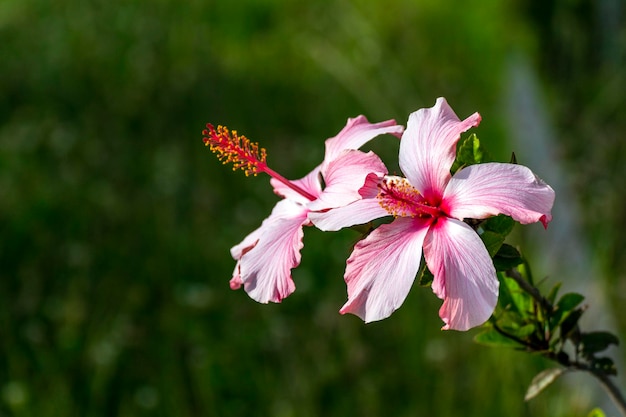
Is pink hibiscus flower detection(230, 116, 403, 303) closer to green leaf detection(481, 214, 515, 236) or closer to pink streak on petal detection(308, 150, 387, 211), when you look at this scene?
pink streak on petal detection(308, 150, 387, 211)

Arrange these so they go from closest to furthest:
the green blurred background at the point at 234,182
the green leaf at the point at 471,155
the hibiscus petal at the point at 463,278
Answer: the hibiscus petal at the point at 463,278 → the green leaf at the point at 471,155 → the green blurred background at the point at 234,182

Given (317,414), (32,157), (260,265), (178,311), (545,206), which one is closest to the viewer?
(545,206)

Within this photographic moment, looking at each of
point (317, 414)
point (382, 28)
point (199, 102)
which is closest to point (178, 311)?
point (317, 414)

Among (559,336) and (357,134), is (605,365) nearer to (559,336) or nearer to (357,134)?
(559,336)

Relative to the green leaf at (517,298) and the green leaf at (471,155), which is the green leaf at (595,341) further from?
the green leaf at (471,155)

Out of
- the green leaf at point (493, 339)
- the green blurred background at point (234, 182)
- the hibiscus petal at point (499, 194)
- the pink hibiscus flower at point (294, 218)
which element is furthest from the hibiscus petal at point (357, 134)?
the green blurred background at point (234, 182)

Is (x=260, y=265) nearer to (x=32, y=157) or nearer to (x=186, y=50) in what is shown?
(x=32, y=157)

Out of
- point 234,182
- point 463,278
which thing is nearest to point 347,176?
point 463,278
